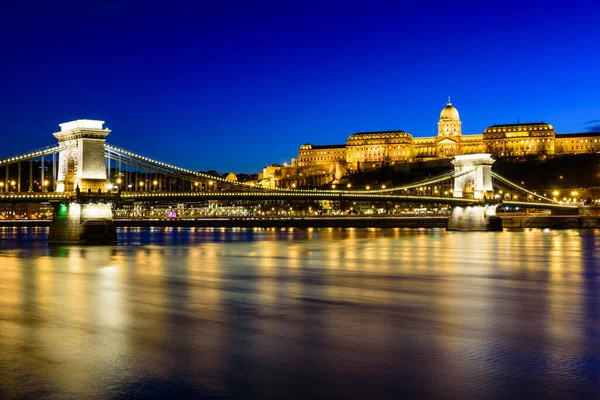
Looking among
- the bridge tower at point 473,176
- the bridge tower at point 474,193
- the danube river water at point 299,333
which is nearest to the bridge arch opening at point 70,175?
the danube river water at point 299,333

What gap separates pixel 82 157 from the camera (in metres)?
36.5

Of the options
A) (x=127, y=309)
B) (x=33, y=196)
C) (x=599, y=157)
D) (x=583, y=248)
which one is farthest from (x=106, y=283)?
(x=599, y=157)

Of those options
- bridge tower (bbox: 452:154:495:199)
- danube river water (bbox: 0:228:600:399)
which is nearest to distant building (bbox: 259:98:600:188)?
bridge tower (bbox: 452:154:495:199)

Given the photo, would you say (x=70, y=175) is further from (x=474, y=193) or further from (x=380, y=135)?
(x=380, y=135)

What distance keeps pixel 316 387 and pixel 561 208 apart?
7080cm

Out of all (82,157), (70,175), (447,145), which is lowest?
(70,175)

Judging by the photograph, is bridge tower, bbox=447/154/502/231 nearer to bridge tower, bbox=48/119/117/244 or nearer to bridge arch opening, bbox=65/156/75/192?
bridge tower, bbox=48/119/117/244

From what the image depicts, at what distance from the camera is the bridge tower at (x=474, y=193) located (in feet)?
198

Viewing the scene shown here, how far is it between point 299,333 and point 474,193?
51389 mm

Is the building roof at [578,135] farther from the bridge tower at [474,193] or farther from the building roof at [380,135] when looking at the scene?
the bridge tower at [474,193]

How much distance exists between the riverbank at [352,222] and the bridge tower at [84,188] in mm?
37240

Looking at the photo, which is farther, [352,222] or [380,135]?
[380,135]

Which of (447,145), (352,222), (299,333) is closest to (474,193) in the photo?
(352,222)

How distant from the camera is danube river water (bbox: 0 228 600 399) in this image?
30.3 feet
